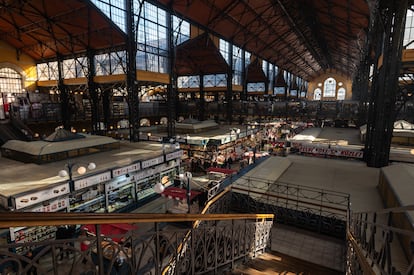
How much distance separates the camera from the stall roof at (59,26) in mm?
17484

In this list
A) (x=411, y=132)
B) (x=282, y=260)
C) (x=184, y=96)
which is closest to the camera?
(x=282, y=260)

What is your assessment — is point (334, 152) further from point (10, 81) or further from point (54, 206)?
point (10, 81)

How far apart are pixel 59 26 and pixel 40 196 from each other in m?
17.3

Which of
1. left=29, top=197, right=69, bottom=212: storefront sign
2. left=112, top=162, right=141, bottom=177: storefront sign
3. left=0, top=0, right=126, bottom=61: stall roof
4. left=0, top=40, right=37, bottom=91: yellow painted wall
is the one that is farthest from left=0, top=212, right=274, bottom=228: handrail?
left=0, top=40, right=37, bottom=91: yellow painted wall

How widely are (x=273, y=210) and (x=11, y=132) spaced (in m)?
19.2

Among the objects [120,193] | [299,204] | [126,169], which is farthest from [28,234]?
[299,204]

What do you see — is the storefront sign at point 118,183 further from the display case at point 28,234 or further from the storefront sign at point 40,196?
the display case at point 28,234

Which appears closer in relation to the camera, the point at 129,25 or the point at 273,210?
the point at 273,210

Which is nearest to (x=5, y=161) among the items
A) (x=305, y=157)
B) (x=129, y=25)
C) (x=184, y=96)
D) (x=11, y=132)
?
(x=11, y=132)

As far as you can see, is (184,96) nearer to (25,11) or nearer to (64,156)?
(25,11)

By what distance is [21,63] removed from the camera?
87.5 feet

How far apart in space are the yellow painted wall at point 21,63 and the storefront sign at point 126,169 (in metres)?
23.4

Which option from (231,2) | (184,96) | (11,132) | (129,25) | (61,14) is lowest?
(11,132)

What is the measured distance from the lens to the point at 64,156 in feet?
44.2
